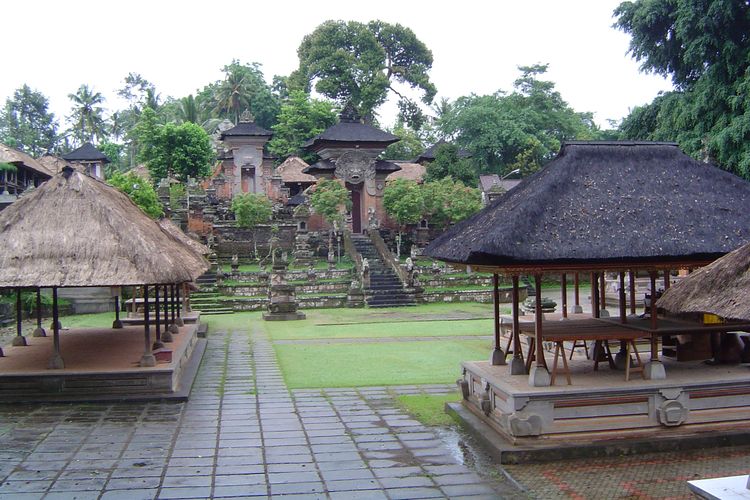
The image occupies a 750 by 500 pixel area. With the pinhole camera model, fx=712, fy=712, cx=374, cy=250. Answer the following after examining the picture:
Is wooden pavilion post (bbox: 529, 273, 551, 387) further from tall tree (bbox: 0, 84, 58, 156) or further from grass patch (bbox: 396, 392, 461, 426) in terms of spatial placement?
tall tree (bbox: 0, 84, 58, 156)

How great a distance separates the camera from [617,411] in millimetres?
9195

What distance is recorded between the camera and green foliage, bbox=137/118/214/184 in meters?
43.7

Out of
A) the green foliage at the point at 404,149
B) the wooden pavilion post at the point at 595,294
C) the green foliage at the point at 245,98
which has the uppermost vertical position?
the green foliage at the point at 245,98

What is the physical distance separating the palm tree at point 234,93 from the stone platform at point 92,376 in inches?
1967

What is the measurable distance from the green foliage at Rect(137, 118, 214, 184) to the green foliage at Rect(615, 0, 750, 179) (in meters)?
25.8

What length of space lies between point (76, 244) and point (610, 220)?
881 centimetres

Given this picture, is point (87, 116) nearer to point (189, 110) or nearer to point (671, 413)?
point (189, 110)

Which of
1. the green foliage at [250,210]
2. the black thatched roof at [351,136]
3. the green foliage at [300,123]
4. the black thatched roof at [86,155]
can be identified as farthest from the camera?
the green foliage at [300,123]

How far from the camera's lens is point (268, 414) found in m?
11.4

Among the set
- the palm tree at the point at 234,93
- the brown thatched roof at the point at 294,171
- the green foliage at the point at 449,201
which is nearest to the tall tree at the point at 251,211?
the brown thatched roof at the point at 294,171

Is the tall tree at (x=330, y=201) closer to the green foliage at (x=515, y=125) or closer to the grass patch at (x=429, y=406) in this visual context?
the green foliage at (x=515, y=125)

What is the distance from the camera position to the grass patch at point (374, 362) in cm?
1403

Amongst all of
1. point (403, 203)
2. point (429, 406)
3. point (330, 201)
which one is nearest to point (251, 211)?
point (330, 201)

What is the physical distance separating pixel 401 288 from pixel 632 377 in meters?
21.5
